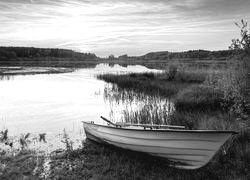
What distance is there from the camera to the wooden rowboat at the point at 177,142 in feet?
16.7

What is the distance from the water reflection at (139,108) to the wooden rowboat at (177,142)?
3.31 meters

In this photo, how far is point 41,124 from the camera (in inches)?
413

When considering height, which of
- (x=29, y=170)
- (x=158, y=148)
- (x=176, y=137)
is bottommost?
(x=29, y=170)

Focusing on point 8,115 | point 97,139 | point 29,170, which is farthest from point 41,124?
point 29,170

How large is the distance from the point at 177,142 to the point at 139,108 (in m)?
6.83

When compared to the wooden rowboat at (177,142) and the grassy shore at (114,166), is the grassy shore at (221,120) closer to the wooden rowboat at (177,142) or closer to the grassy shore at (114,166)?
the grassy shore at (114,166)

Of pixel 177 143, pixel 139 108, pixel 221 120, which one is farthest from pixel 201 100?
pixel 177 143

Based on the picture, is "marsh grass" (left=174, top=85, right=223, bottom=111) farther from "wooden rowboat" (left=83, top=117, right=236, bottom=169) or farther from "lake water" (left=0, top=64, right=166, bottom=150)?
"wooden rowboat" (left=83, top=117, right=236, bottom=169)

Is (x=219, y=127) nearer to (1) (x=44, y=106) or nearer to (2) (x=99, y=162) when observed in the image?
(2) (x=99, y=162)

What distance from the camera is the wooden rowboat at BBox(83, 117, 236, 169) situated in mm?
5094

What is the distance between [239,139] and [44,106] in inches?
442

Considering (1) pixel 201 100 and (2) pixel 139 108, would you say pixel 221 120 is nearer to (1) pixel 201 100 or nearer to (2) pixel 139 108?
(1) pixel 201 100

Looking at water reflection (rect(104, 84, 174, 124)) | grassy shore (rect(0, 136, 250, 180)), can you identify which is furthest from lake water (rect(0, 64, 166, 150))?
grassy shore (rect(0, 136, 250, 180))

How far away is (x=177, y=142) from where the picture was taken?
217 inches
